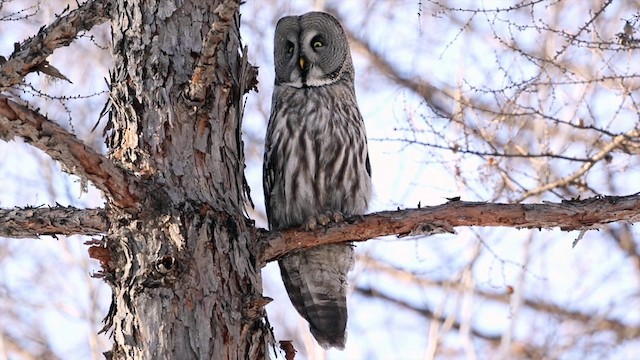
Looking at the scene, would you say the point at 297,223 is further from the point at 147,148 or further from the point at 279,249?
the point at 147,148

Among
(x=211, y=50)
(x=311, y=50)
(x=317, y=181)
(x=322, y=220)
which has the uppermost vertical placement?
(x=311, y=50)

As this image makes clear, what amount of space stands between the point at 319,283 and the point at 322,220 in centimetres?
69

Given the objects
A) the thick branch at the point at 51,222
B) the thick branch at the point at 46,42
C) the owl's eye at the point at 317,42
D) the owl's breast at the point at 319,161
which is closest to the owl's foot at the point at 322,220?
the owl's breast at the point at 319,161

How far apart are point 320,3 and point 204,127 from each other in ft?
14.5

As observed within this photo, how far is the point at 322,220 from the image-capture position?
155 inches

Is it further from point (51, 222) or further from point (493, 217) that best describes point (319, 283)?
point (51, 222)

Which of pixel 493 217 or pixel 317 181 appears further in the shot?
pixel 317 181

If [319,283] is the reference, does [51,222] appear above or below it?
below

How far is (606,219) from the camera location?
11.5 ft

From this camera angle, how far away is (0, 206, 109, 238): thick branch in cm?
331

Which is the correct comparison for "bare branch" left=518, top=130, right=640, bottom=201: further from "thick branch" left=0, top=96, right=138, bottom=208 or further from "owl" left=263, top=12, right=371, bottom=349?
"thick branch" left=0, top=96, right=138, bottom=208

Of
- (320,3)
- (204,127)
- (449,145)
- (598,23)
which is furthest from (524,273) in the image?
(204,127)

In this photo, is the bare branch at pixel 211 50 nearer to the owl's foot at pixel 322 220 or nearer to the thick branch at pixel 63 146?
the thick branch at pixel 63 146

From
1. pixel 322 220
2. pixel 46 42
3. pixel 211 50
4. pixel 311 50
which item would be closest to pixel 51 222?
pixel 46 42
